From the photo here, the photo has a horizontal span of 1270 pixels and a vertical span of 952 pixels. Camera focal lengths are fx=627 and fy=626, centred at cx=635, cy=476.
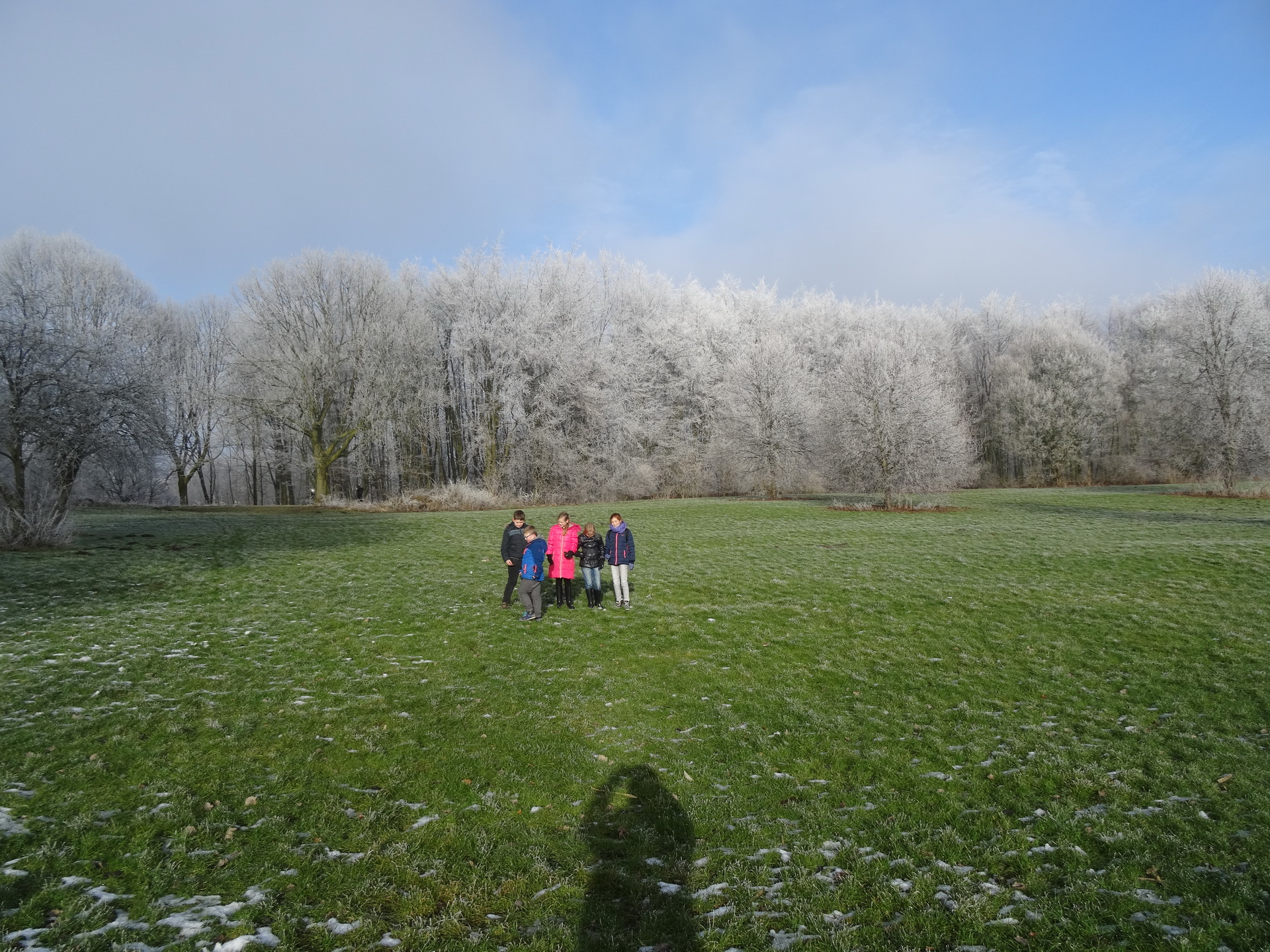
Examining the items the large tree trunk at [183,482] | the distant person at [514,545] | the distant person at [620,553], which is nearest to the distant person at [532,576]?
the distant person at [514,545]

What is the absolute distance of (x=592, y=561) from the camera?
1300cm

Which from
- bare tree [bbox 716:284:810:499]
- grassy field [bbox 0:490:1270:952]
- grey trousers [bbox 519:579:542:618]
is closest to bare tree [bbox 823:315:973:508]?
bare tree [bbox 716:284:810:499]

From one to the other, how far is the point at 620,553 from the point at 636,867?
792cm

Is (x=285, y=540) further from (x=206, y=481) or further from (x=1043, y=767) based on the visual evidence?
(x=206, y=481)

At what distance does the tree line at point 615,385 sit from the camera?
3434cm

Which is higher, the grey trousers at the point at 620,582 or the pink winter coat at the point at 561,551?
the pink winter coat at the point at 561,551

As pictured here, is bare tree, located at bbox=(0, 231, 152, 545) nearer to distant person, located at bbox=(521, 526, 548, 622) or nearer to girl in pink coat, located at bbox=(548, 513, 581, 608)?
distant person, located at bbox=(521, 526, 548, 622)

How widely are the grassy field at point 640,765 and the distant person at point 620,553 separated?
29.2 inches

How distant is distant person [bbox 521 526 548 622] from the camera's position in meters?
12.2

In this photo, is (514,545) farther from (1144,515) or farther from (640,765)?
(1144,515)

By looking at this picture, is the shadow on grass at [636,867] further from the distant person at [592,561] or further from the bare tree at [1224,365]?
the bare tree at [1224,365]

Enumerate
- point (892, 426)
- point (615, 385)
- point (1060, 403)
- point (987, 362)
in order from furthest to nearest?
point (987, 362) → point (1060, 403) → point (615, 385) → point (892, 426)

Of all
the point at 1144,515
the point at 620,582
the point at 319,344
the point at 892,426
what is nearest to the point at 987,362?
the point at 892,426

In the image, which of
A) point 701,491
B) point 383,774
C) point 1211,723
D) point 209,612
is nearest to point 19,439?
point 209,612
